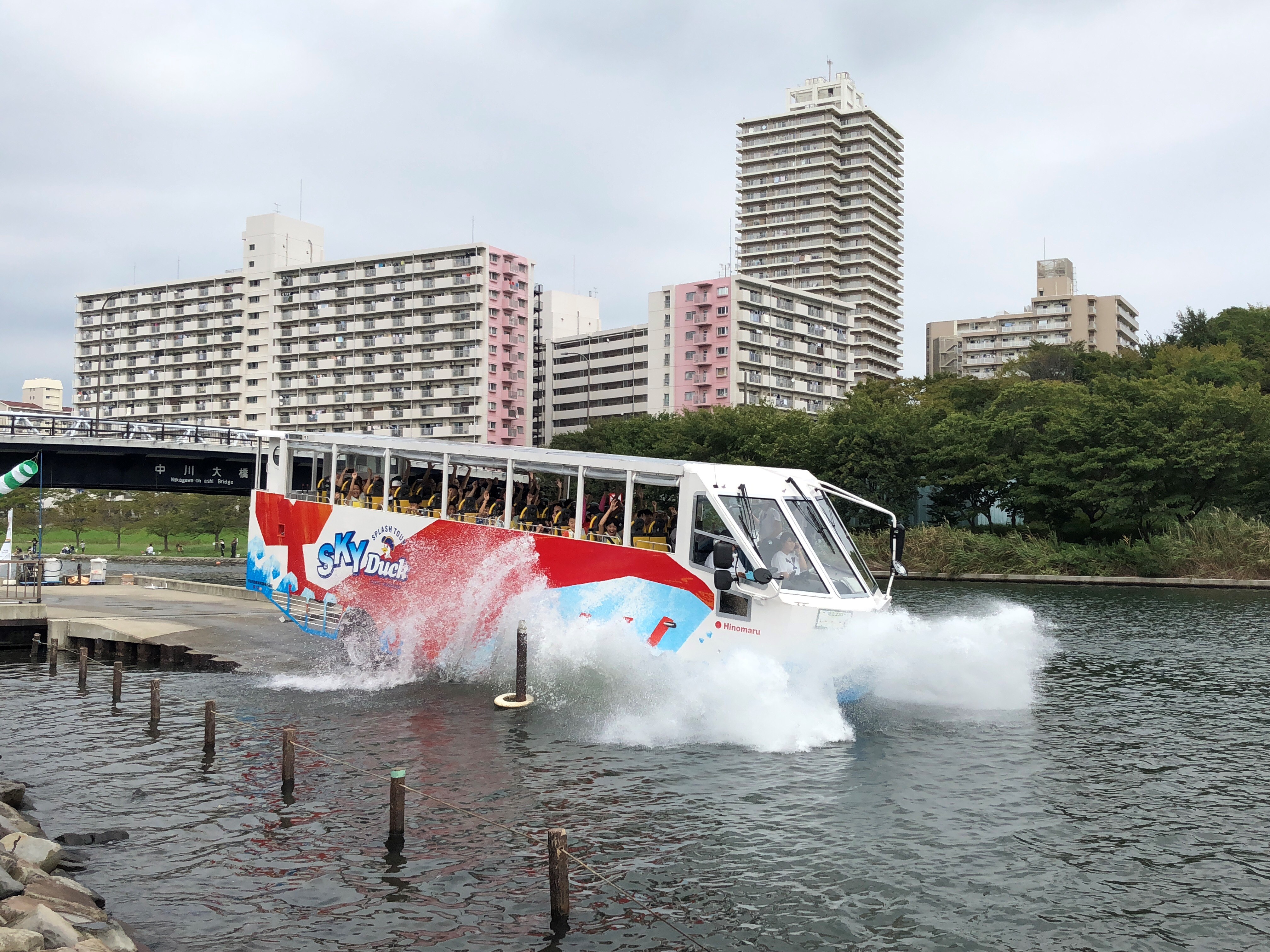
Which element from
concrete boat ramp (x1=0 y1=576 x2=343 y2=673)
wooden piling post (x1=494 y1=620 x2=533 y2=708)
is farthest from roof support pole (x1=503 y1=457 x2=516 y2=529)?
concrete boat ramp (x1=0 y1=576 x2=343 y2=673)

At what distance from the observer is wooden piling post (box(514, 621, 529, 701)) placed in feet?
71.2

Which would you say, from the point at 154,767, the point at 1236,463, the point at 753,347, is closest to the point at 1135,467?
the point at 1236,463

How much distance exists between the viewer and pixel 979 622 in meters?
21.2

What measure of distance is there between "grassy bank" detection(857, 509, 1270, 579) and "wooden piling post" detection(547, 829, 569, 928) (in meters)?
53.1

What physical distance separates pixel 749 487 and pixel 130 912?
38.5ft

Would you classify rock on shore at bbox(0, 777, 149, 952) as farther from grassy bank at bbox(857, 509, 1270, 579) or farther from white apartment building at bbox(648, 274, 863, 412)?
white apartment building at bbox(648, 274, 863, 412)

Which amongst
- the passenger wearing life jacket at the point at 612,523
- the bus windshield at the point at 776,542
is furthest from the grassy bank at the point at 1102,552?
the bus windshield at the point at 776,542

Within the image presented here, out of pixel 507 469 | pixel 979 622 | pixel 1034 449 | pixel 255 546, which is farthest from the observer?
pixel 1034 449

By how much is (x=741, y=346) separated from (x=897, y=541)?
4436 inches

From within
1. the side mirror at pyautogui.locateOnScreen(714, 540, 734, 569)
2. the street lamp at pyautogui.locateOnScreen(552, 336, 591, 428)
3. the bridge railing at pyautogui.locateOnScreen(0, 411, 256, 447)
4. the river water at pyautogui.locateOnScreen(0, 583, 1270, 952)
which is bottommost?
the river water at pyautogui.locateOnScreen(0, 583, 1270, 952)

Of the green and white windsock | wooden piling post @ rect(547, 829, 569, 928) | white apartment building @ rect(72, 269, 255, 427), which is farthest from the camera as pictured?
white apartment building @ rect(72, 269, 255, 427)

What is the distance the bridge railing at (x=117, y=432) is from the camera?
2119 inches

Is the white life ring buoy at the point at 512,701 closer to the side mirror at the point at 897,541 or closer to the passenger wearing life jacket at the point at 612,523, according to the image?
the passenger wearing life jacket at the point at 612,523

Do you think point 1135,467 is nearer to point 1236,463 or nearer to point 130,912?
point 1236,463
